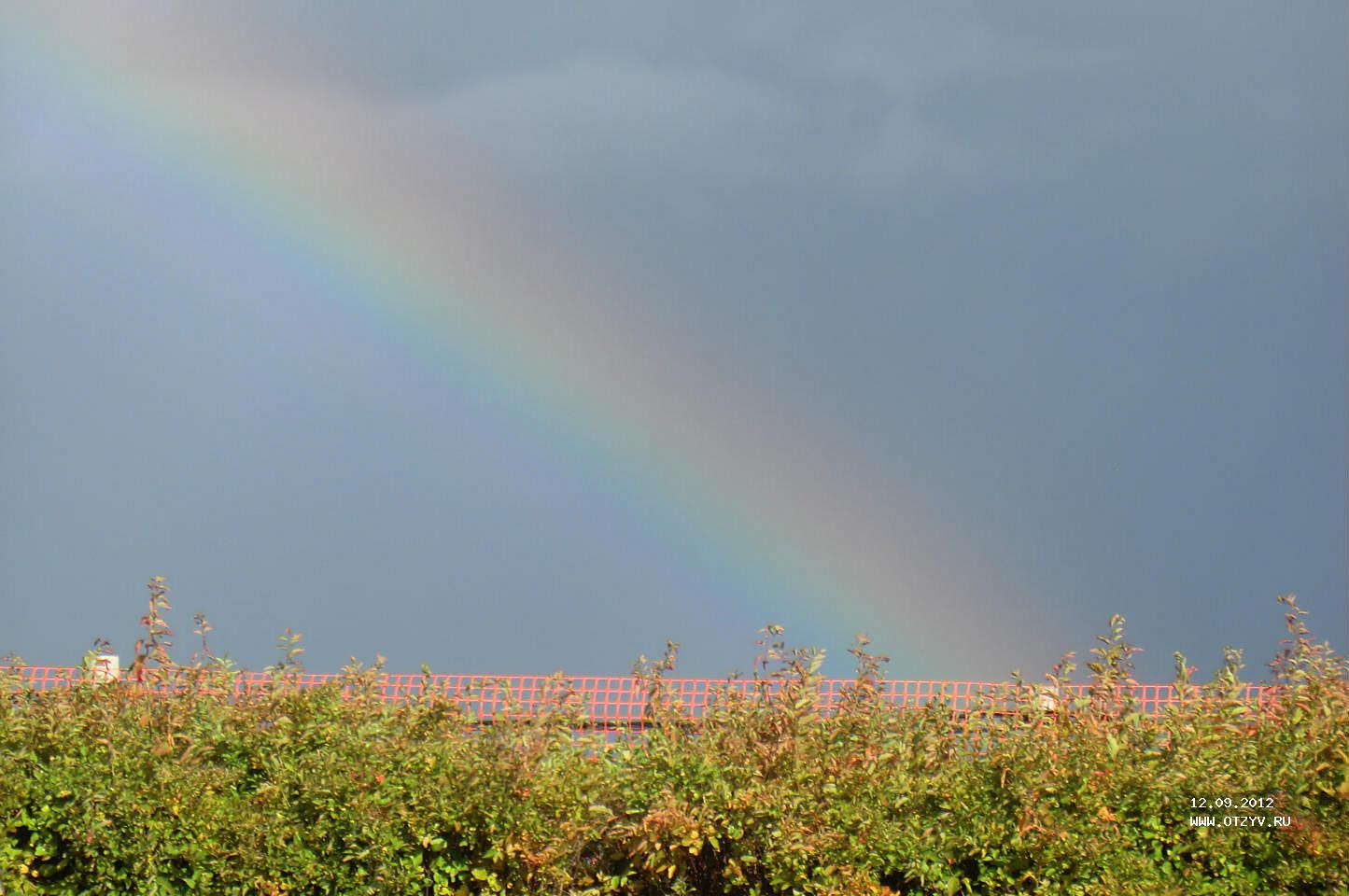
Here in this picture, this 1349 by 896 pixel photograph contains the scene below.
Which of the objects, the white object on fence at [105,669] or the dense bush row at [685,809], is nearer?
the dense bush row at [685,809]

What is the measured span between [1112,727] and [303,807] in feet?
12.2

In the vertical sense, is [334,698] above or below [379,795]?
above

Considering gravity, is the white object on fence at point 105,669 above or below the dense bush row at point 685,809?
above

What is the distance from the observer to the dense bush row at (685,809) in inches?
232

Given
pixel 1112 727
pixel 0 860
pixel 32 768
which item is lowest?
pixel 0 860

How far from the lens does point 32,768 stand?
6.23m

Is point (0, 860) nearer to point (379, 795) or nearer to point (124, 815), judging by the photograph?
point (124, 815)

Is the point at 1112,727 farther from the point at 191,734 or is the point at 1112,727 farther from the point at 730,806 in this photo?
the point at 191,734

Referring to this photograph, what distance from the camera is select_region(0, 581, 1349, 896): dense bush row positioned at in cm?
590

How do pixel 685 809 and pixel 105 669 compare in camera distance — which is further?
pixel 105 669

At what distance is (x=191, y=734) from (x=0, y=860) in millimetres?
940

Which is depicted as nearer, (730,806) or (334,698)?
(730,806)

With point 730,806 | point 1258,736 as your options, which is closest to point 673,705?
point 730,806

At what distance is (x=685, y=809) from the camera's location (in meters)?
5.91
